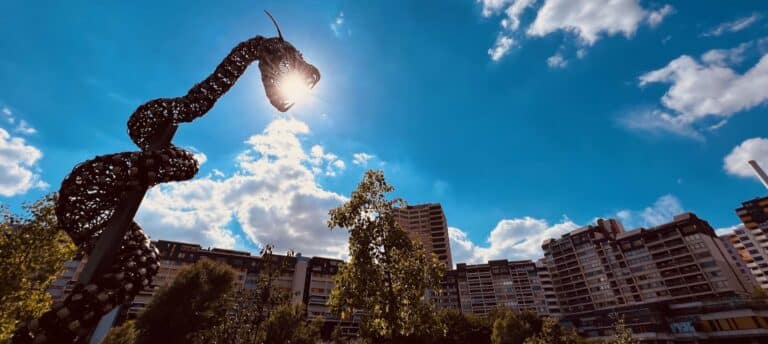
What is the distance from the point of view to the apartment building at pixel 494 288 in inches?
3585

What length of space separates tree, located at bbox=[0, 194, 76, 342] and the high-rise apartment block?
8958 centimetres

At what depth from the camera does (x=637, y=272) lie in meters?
75.0

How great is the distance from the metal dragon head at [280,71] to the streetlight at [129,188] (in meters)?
0.01

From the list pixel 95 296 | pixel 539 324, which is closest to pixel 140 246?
pixel 95 296

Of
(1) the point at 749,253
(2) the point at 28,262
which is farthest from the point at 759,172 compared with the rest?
(2) the point at 28,262

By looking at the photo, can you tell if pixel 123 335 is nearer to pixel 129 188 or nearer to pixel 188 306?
pixel 188 306

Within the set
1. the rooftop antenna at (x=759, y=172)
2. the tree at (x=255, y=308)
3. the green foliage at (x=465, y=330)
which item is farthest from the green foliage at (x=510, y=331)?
the rooftop antenna at (x=759, y=172)

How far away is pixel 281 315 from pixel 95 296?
3164 cm

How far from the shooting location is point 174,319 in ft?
80.9

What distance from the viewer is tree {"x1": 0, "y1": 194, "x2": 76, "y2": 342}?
13523 mm

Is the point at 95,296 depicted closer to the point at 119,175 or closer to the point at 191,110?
the point at 119,175

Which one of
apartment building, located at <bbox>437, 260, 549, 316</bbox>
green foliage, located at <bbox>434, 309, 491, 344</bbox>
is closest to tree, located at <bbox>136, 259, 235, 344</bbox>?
green foliage, located at <bbox>434, 309, 491, 344</bbox>

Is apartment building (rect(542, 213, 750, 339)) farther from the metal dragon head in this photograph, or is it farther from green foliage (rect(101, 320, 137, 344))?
the metal dragon head

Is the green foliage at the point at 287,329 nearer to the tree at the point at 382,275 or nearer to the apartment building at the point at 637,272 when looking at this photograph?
the tree at the point at 382,275
